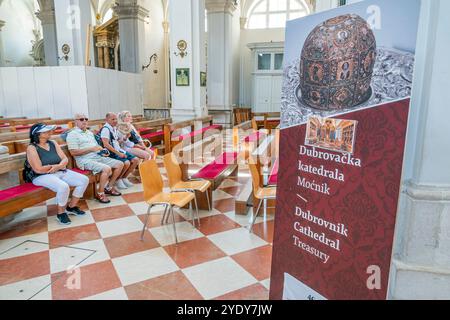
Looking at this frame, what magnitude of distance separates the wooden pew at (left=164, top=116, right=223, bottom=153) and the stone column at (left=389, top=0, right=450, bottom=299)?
15.1 feet

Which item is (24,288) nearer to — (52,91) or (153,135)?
(153,135)

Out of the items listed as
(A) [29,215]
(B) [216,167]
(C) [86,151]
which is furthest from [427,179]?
(A) [29,215]

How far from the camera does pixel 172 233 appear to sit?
3287 mm

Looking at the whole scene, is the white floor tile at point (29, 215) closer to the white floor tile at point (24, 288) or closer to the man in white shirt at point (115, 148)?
the man in white shirt at point (115, 148)

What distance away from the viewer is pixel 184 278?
2461 mm

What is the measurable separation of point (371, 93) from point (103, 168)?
3.59 metres

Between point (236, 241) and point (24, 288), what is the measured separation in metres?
1.76

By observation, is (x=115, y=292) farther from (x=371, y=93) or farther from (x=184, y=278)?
(x=371, y=93)

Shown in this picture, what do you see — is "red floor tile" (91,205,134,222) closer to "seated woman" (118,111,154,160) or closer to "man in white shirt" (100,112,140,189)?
"man in white shirt" (100,112,140,189)

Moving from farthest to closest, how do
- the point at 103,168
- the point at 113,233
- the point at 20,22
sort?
1. the point at 20,22
2. the point at 103,168
3. the point at 113,233

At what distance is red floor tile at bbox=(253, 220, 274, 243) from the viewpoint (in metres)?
3.19
